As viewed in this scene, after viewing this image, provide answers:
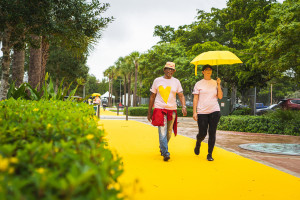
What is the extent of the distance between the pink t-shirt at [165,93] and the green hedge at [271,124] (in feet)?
26.3

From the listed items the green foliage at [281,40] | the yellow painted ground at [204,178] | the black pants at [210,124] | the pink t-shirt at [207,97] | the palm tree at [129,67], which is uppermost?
the palm tree at [129,67]

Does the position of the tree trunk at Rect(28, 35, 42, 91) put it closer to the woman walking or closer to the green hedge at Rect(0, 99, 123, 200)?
the woman walking

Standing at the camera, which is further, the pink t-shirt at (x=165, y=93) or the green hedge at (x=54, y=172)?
the pink t-shirt at (x=165, y=93)

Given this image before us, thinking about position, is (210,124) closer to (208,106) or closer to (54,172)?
(208,106)

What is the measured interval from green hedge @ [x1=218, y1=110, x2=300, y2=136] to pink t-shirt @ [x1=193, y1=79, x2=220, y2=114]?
753 cm

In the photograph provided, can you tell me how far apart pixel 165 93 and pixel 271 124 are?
837 cm

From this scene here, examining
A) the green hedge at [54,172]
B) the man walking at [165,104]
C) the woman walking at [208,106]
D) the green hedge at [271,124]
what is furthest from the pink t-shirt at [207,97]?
the green hedge at [271,124]

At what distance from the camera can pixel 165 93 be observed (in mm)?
5883

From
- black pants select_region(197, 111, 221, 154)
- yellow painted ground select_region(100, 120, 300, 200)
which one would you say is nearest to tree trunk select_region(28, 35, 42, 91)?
yellow painted ground select_region(100, 120, 300, 200)

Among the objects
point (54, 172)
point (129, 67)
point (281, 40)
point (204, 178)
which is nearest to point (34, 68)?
point (204, 178)

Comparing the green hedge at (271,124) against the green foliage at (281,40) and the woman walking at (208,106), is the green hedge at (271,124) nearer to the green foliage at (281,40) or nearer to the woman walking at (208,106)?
the green foliage at (281,40)

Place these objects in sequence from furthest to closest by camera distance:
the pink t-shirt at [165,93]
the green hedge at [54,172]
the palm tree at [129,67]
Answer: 1. the palm tree at [129,67]
2. the pink t-shirt at [165,93]
3. the green hedge at [54,172]

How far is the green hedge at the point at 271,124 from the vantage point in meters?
12.1

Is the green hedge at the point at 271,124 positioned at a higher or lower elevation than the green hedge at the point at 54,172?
lower
